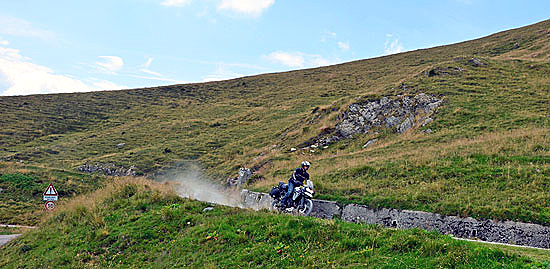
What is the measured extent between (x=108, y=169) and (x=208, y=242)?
3458 centimetres

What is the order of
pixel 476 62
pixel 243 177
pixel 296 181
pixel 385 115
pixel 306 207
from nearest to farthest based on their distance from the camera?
pixel 306 207 → pixel 296 181 → pixel 243 177 → pixel 385 115 → pixel 476 62

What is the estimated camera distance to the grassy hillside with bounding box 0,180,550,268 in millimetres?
6805

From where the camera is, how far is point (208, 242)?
30.1 ft

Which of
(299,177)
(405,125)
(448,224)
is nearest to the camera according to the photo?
(448,224)

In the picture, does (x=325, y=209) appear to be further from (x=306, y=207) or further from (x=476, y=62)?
(x=476, y=62)

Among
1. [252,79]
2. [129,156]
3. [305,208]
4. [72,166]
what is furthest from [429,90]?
[252,79]

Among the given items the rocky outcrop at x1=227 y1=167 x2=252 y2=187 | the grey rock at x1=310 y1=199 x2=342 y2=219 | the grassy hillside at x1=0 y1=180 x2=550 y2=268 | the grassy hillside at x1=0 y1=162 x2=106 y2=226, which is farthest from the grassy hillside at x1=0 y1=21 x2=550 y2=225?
the grassy hillside at x1=0 y1=162 x2=106 y2=226

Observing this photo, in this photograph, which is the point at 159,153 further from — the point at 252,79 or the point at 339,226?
the point at 252,79

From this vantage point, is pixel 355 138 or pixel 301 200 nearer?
pixel 301 200

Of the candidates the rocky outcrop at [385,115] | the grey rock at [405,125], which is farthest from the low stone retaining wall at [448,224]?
the rocky outcrop at [385,115]

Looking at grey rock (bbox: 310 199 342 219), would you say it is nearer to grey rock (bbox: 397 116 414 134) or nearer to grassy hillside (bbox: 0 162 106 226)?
grey rock (bbox: 397 116 414 134)

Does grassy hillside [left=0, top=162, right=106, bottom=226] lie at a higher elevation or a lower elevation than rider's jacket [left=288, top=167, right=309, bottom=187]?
lower

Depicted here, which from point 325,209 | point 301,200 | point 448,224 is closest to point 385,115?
point 325,209

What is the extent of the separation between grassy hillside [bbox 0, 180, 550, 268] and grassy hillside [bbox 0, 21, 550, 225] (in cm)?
537
